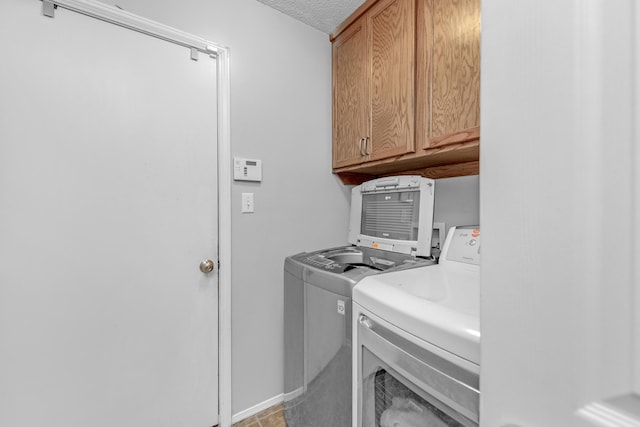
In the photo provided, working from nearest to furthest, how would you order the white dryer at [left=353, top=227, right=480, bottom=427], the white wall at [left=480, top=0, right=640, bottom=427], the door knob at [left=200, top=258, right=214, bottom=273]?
the white wall at [left=480, top=0, right=640, bottom=427]
the white dryer at [left=353, top=227, right=480, bottom=427]
the door knob at [left=200, top=258, right=214, bottom=273]

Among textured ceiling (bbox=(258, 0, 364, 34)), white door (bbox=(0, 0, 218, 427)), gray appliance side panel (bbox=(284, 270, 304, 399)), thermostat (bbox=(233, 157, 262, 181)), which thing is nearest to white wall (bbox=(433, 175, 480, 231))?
gray appliance side panel (bbox=(284, 270, 304, 399))

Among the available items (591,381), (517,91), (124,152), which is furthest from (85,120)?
(591,381)

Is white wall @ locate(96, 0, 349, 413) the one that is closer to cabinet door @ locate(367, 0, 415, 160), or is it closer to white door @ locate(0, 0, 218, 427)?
white door @ locate(0, 0, 218, 427)

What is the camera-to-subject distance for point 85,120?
1.10 metres

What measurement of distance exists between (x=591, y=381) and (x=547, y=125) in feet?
0.85

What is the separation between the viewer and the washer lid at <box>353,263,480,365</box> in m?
0.56

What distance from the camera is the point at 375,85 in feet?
4.85

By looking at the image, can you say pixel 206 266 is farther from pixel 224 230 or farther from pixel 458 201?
pixel 458 201

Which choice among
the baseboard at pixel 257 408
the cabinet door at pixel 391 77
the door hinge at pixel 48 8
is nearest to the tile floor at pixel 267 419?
the baseboard at pixel 257 408

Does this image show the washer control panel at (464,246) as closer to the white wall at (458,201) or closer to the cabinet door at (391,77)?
the white wall at (458,201)

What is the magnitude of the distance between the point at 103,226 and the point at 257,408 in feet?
4.15

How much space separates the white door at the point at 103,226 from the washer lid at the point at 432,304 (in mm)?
947

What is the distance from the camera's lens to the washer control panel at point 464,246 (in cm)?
112

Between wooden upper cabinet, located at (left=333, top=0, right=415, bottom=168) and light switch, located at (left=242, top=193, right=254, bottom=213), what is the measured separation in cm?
63
